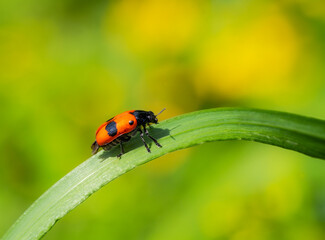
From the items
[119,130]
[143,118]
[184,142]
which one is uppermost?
[143,118]

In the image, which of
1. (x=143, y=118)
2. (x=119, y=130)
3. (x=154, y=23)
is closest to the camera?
(x=119, y=130)

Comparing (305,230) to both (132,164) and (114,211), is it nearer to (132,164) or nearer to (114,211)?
(114,211)

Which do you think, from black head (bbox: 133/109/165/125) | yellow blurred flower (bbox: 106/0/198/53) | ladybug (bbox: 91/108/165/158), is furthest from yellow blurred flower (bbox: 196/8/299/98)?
ladybug (bbox: 91/108/165/158)

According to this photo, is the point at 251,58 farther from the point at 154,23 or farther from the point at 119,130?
the point at 119,130

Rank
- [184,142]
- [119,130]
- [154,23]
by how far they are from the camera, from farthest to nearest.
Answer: [154,23] → [119,130] → [184,142]

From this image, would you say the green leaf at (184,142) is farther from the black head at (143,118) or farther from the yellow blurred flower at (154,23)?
the yellow blurred flower at (154,23)

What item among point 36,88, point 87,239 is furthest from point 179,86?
point 87,239

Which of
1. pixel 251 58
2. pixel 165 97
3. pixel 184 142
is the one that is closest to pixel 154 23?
pixel 165 97
